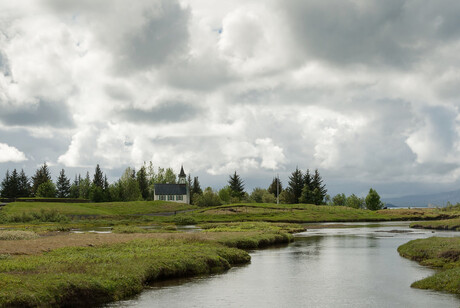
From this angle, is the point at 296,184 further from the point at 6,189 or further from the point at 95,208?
the point at 6,189

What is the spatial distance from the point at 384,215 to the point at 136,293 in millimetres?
124193

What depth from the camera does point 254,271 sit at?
116ft

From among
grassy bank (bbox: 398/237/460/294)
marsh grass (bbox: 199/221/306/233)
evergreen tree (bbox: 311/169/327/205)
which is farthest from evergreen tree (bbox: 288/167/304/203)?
grassy bank (bbox: 398/237/460/294)

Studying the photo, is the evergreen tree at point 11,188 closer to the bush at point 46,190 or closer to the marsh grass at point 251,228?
the bush at point 46,190

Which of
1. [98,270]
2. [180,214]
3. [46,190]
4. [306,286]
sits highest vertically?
[46,190]

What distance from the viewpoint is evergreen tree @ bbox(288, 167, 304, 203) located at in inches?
7210

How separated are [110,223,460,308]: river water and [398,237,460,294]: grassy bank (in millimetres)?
1093

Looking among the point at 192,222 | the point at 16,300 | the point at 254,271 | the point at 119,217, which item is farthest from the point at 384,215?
the point at 16,300

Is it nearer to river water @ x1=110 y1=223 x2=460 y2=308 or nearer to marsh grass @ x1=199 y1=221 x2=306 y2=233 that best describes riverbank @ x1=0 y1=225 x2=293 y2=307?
river water @ x1=110 y1=223 x2=460 y2=308

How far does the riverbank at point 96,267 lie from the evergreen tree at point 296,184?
137229 mm

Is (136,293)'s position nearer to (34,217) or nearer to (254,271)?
(254,271)

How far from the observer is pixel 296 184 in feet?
602

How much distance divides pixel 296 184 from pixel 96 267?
15974cm

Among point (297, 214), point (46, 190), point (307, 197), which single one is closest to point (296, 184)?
point (307, 197)
